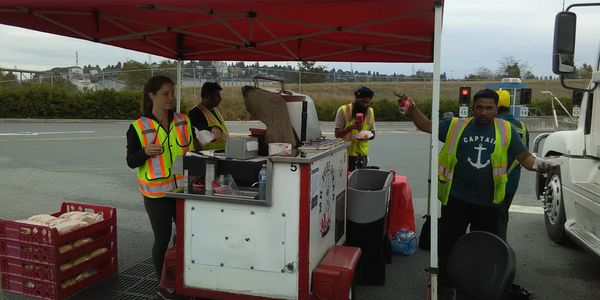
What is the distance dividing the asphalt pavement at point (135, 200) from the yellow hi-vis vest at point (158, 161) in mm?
1190

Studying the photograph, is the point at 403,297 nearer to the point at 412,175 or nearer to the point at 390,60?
the point at 390,60

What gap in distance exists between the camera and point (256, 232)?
10.2 feet

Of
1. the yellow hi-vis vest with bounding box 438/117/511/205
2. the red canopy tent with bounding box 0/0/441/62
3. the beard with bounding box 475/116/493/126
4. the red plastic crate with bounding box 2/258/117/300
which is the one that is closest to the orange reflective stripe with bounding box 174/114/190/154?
the red canopy tent with bounding box 0/0/441/62

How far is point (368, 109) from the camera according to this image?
6.09m

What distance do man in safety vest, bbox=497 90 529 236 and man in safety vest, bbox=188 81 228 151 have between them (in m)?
2.59

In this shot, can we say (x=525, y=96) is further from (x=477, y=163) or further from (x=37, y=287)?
(x=37, y=287)

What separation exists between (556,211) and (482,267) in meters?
3.28

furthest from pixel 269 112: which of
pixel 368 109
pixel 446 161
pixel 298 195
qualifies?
pixel 368 109

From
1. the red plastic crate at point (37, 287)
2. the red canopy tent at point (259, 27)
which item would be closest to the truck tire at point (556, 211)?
the red canopy tent at point (259, 27)

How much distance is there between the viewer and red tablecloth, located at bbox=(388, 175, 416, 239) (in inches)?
200

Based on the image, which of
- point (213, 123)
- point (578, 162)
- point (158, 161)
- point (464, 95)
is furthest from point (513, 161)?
point (464, 95)

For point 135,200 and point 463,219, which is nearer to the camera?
point 463,219

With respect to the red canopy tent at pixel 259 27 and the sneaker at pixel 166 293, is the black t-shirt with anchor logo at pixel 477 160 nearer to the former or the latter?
the red canopy tent at pixel 259 27

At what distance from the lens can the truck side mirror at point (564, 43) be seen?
3346 mm
